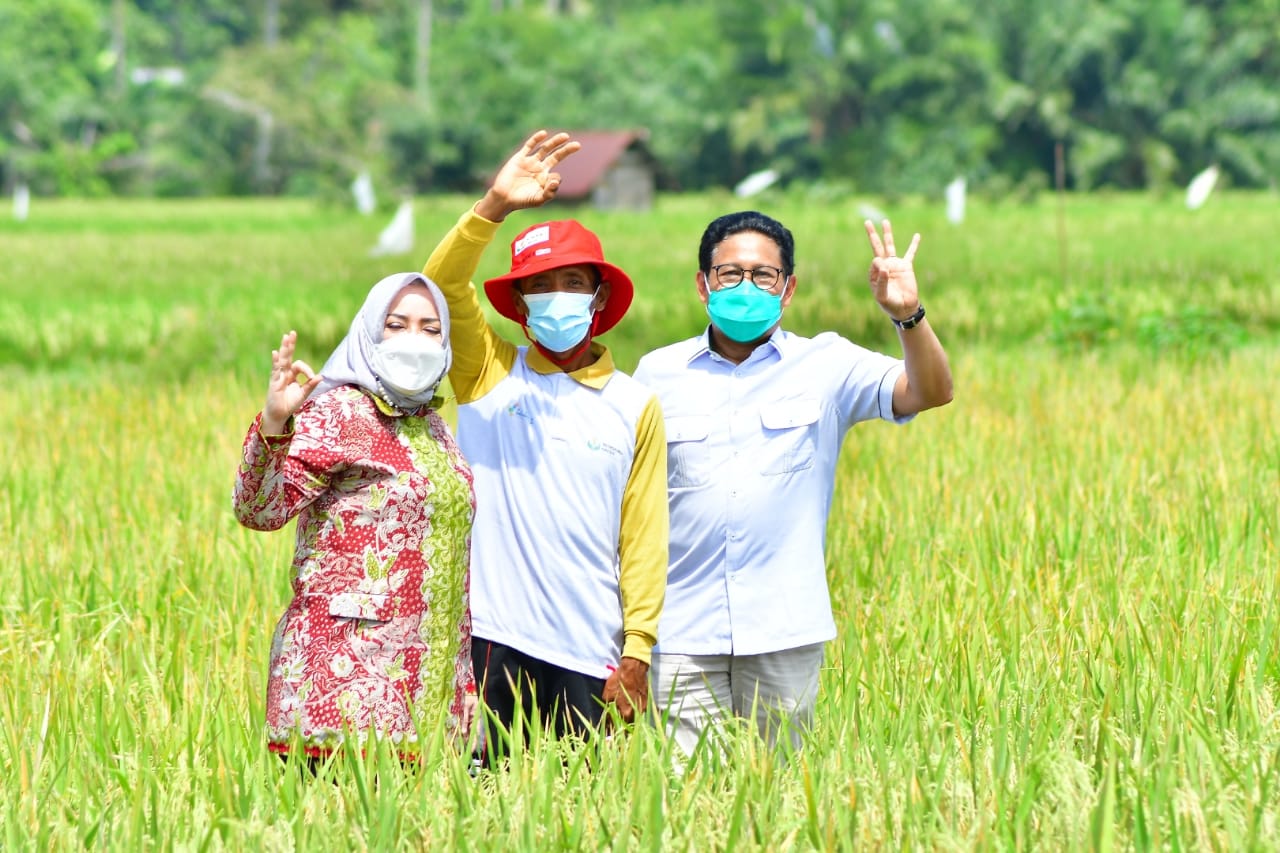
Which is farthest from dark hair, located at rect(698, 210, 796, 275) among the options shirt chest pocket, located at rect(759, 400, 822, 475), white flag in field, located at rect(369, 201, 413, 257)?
white flag in field, located at rect(369, 201, 413, 257)

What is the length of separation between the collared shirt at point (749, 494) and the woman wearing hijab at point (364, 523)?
48 cm

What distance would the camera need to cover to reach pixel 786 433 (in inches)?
114

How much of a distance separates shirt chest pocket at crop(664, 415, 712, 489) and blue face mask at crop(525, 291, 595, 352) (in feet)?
0.92

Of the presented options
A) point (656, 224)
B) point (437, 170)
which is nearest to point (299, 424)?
point (656, 224)

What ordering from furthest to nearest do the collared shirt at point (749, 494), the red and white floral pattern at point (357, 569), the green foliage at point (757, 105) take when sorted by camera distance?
the green foliage at point (757, 105) < the collared shirt at point (749, 494) < the red and white floral pattern at point (357, 569)

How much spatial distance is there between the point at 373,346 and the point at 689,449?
678mm

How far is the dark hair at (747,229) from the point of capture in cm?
293

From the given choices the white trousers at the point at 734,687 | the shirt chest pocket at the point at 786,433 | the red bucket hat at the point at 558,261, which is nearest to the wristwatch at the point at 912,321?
the shirt chest pocket at the point at 786,433

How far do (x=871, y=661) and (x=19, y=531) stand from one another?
296 cm

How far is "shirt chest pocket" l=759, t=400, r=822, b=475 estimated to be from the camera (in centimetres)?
288

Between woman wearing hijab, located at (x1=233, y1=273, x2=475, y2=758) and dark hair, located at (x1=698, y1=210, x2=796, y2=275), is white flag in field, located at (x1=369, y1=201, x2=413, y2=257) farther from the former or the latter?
woman wearing hijab, located at (x1=233, y1=273, x2=475, y2=758)

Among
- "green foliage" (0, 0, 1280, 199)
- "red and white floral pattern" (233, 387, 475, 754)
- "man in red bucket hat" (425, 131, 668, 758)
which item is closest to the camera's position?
"red and white floral pattern" (233, 387, 475, 754)

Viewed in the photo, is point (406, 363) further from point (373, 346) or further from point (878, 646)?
point (878, 646)

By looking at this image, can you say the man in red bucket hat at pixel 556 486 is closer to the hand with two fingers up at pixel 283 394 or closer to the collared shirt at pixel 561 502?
the collared shirt at pixel 561 502
